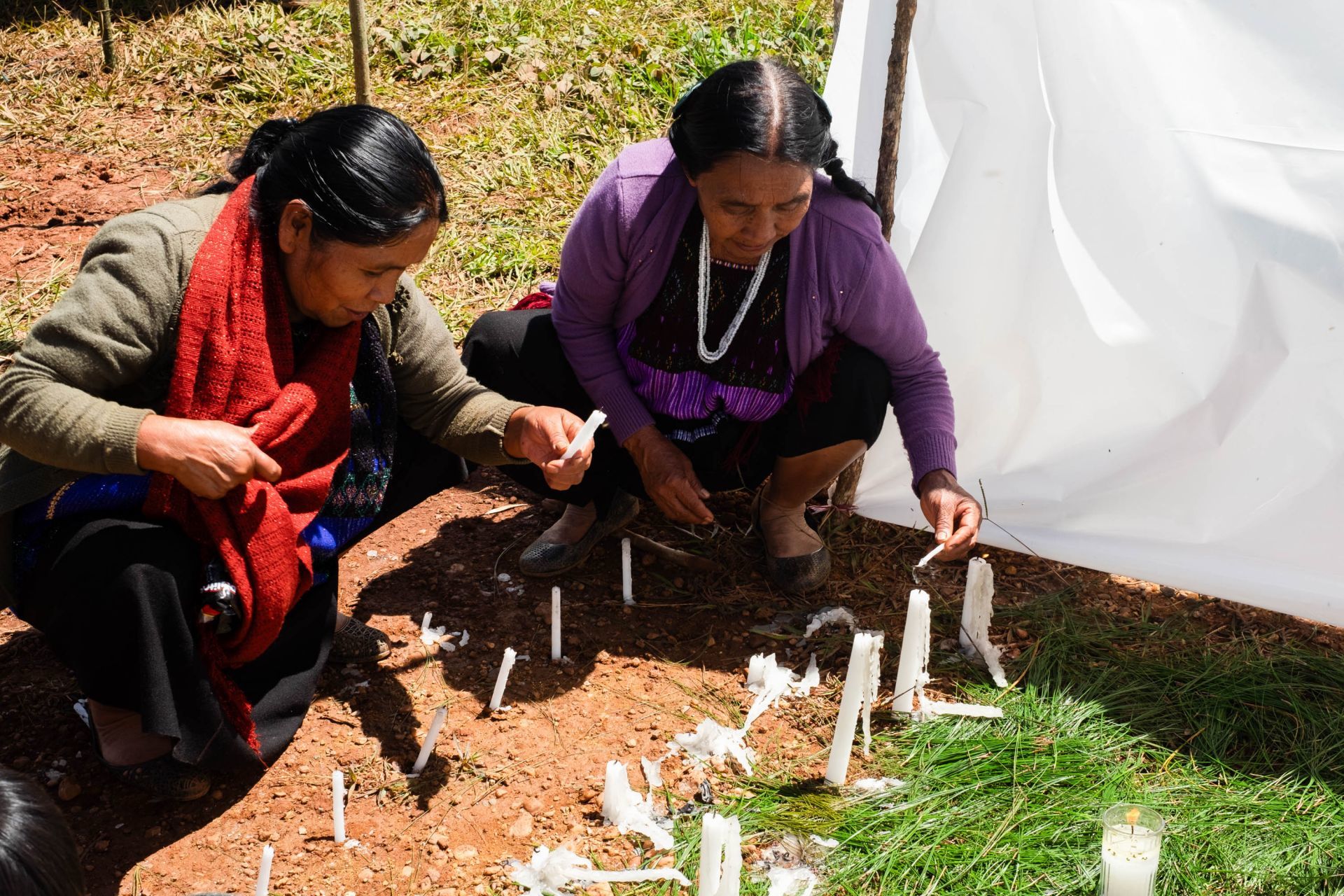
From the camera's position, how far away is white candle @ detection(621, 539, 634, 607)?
2572 millimetres

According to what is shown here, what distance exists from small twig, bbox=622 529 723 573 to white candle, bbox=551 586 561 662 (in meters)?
0.43

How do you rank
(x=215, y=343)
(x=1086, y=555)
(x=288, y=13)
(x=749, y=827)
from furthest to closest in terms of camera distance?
(x=288, y=13) → (x=1086, y=555) → (x=749, y=827) → (x=215, y=343)

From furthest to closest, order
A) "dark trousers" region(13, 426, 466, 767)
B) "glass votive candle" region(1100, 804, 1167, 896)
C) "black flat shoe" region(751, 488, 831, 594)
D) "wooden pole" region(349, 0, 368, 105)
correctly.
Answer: "wooden pole" region(349, 0, 368, 105)
"black flat shoe" region(751, 488, 831, 594)
"dark trousers" region(13, 426, 466, 767)
"glass votive candle" region(1100, 804, 1167, 896)

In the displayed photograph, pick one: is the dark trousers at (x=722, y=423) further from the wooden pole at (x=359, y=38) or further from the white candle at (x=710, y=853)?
the white candle at (x=710, y=853)

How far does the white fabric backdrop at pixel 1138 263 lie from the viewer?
2.42 metres

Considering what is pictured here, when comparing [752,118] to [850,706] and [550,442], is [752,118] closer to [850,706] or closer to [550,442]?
[550,442]

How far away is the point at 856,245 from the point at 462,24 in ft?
10.7

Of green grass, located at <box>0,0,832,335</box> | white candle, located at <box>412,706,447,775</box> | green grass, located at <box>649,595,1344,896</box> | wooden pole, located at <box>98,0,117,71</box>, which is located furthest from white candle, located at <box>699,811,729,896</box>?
wooden pole, located at <box>98,0,117,71</box>

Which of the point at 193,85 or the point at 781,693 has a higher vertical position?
the point at 193,85

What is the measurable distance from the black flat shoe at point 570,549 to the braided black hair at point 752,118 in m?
0.90

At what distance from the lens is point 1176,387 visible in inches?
102

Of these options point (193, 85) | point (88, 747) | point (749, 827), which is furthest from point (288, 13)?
point (749, 827)

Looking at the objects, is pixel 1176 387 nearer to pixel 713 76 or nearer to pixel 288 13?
pixel 713 76

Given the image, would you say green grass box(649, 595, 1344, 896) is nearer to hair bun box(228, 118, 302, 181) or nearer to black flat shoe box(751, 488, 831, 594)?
black flat shoe box(751, 488, 831, 594)
